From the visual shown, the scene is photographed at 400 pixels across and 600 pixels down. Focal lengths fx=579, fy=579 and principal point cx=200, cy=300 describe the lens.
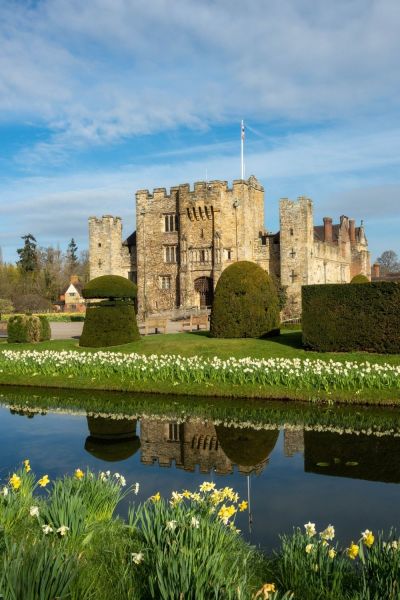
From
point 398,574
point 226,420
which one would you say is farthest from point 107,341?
point 398,574

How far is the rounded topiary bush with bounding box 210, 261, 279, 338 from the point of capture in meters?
20.3

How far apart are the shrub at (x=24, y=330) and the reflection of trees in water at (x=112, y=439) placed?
1159 cm

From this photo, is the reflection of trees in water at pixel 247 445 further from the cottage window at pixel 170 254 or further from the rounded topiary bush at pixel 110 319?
the cottage window at pixel 170 254

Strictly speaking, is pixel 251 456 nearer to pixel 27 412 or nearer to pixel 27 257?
pixel 27 412

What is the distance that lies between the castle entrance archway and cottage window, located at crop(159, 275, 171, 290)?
2.35 m

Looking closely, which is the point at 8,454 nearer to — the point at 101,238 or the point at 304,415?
the point at 304,415

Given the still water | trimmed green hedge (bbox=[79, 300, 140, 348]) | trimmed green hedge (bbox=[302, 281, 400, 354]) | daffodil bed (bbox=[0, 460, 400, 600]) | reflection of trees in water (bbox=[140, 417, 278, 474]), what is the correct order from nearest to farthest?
daffodil bed (bbox=[0, 460, 400, 600]), the still water, reflection of trees in water (bbox=[140, 417, 278, 474]), trimmed green hedge (bbox=[302, 281, 400, 354]), trimmed green hedge (bbox=[79, 300, 140, 348])

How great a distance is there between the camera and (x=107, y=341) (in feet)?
67.7

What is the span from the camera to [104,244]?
148ft

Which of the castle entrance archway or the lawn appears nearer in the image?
the lawn

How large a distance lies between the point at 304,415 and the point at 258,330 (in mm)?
8628

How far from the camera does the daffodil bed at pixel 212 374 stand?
1325 cm

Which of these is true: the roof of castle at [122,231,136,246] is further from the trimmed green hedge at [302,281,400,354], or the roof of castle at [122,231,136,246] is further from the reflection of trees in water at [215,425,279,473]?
the reflection of trees in water at [215,425,279,473]

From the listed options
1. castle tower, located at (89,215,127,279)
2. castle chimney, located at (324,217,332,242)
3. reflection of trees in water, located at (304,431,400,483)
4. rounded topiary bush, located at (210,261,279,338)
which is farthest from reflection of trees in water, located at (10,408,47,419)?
castle chimney, located at (324,217,332,242)
